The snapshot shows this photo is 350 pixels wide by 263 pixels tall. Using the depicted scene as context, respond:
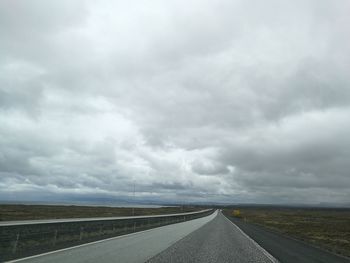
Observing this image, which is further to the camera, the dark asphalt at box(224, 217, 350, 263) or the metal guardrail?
Answer: the dark asphalt at box(224, 217, 350, 263)

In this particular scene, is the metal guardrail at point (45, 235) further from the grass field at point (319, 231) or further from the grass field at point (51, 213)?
the grass field at point (51, 213)

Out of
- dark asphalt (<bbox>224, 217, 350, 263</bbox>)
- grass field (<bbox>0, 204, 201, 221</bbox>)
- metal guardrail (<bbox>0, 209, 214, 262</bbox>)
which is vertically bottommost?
dark asphalt (<bbox>224, 217, 350, 263</bbox>)

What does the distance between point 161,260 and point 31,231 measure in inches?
293

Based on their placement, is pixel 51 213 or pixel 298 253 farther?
pixel 51 213

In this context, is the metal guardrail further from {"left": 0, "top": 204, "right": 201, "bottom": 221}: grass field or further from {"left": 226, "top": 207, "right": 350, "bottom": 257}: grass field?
{"left": 0, "top": 204, "right": 201, "bottom": 221}: grass field

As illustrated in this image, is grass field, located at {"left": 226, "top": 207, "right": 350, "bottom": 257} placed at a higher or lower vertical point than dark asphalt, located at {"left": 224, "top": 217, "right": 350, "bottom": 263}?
higher

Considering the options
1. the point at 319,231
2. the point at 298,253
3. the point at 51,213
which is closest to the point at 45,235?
the point at 298,253

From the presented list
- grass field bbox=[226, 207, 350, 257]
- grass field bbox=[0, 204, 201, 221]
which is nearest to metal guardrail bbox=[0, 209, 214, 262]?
grass field bbox=[226, 207, 350, 257]

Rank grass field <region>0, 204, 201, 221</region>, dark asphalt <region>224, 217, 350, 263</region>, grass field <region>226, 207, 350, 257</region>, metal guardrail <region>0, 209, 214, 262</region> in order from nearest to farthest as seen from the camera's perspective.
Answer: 1. metal guardrail <region>0, 209, 214, 262</region>
2. dark asphalt <region>224, 217, 350, 263</region>
3. grass field <region>226, 207, 350, 257</region>
4. grass field <region>0, 204, 201, 221</region>

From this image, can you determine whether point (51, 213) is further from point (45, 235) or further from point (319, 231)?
point (45, 235)

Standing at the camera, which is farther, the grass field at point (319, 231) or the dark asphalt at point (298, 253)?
the grass field at point (319, 231)

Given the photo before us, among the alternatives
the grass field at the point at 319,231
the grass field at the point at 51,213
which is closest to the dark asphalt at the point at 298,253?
the grass field at the point at 319,231

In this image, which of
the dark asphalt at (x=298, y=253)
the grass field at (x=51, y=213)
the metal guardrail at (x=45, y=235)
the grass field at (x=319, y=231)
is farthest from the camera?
the grass field at (x=51, y=213)

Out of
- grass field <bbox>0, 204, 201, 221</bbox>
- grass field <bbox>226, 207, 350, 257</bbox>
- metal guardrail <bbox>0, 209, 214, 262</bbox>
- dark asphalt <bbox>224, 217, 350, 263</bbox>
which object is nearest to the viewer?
metal guardrail <bbox>0, 209, 214, 262</bbox>
